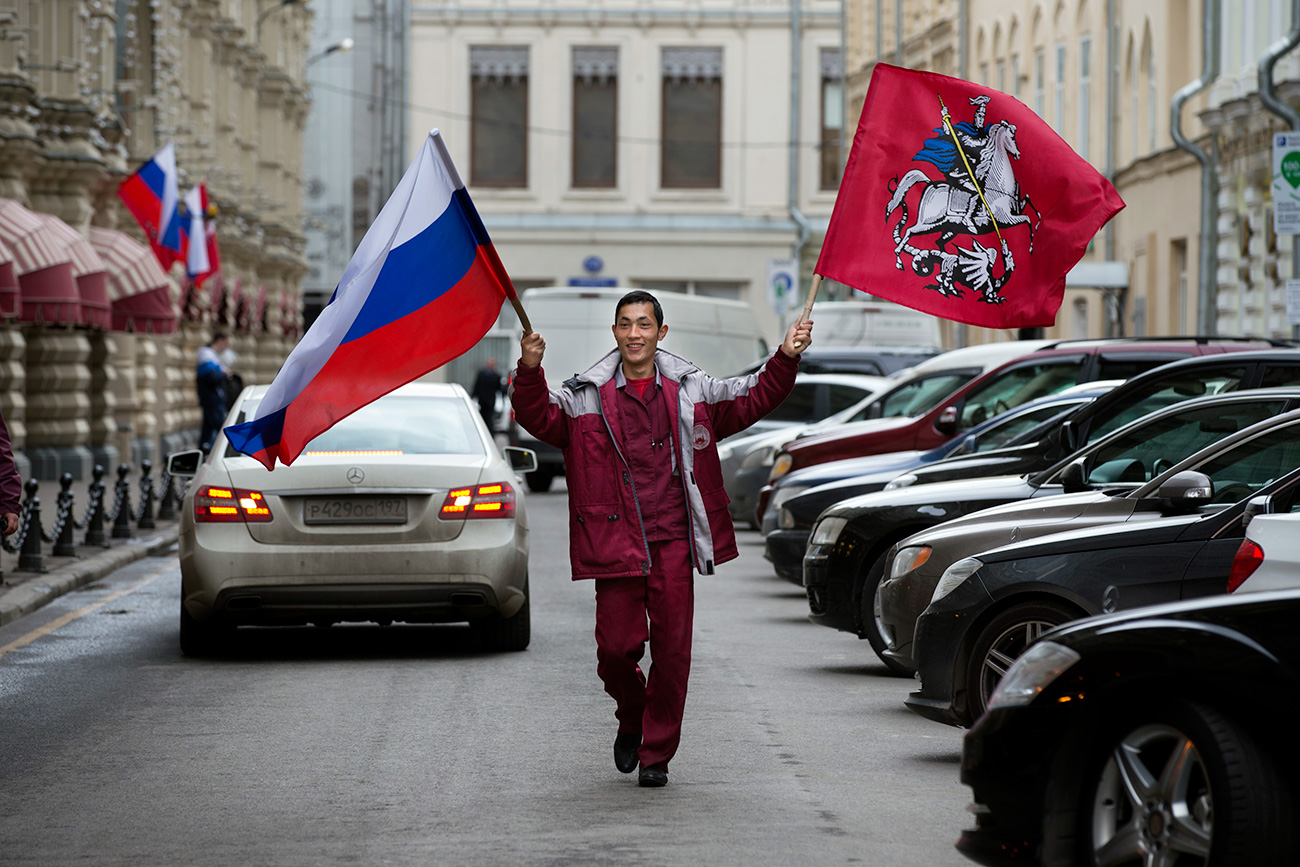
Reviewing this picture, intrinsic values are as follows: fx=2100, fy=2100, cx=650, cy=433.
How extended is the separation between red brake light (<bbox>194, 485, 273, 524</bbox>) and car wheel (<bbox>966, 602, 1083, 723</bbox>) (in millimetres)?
4288

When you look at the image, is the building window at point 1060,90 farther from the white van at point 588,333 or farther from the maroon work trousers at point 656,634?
the maroon work trousers at point 656,634

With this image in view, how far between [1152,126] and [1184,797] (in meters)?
28.8

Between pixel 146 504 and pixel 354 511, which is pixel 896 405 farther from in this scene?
pixel 354 511

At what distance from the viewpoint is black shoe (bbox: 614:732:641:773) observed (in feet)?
25.1

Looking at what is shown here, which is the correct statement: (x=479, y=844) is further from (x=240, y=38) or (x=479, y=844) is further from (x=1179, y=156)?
(x=240, y=38)

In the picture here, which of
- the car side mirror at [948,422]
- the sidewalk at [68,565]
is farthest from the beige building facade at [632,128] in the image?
the car side mirror at [948,422]

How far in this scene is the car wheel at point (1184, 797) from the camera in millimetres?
4676

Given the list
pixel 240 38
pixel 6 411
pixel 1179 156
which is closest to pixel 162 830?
pixel 6 411

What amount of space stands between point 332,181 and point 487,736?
6055 centimetres

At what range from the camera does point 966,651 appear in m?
8.00

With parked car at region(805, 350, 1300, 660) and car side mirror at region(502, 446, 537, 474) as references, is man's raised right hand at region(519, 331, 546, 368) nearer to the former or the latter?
parked car at region(805, 350, 1300, 660)

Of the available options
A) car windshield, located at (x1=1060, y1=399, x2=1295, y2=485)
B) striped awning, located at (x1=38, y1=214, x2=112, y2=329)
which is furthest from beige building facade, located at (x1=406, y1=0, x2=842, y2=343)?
car windshield, located at (x1=1060, y1=399, x2=1295, y2=485)

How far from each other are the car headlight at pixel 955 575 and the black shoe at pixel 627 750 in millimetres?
1332

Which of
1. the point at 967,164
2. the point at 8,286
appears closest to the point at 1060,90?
the point at 8,286
